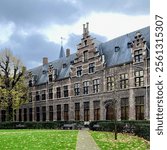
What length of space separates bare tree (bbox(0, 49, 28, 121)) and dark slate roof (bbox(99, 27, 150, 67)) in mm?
13655

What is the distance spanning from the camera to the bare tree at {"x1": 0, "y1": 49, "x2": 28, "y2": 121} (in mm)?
48156

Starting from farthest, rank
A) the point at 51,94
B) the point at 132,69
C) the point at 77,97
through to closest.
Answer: the point at 51,94 < the point at 77,97 < the point at 132,69

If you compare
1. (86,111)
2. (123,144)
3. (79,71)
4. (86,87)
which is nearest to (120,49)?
(86,87)

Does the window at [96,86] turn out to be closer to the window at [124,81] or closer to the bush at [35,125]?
the window at [124,81]

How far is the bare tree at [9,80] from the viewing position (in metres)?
48.2

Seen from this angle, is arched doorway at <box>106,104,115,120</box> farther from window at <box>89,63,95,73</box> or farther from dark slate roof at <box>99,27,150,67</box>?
window at <box>89,63,95,73</box>

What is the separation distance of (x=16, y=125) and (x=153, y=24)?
46.7 meters

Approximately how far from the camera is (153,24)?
109 inches

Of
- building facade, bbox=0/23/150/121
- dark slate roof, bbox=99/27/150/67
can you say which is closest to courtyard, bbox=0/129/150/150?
building facade, bbox=0/23/150/121

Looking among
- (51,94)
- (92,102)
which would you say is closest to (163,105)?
(92,102)

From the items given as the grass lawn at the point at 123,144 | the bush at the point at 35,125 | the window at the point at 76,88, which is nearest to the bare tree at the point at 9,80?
the bush at the point at 35,125

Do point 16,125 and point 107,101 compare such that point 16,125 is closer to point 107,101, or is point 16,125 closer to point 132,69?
point 107,101

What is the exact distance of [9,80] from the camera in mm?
49156

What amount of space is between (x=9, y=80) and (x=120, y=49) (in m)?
18.4
